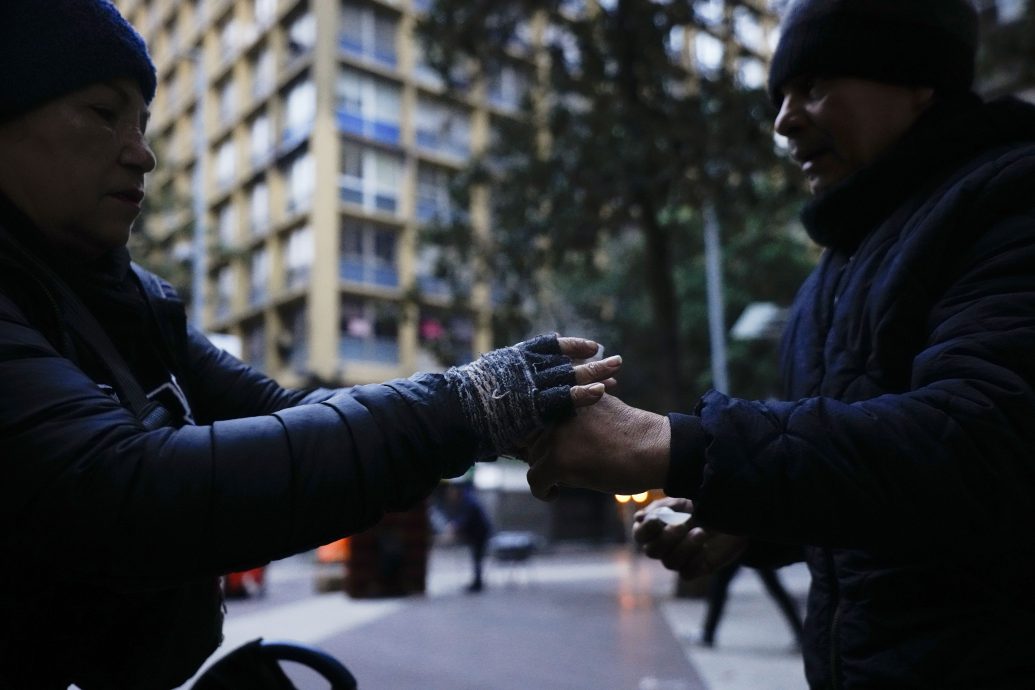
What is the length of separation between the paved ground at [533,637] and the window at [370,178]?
19098 mm

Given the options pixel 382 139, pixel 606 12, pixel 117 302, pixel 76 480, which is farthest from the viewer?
pixel 382 139

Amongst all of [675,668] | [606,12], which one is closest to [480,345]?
[606,12]

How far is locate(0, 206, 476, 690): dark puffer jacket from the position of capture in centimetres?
110

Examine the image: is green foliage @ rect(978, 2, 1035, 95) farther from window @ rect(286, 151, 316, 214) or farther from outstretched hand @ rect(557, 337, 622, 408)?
window @ rect(286, 151, 316, 214)

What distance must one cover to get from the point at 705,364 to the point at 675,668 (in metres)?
20.3

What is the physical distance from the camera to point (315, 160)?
30.7 meters

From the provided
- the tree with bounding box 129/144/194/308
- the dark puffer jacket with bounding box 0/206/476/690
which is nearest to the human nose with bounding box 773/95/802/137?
the dark puffer jacket with bounding box 0/206/476/690

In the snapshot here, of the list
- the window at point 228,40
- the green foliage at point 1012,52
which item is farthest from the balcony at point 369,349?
the green foliage at point 1012,52

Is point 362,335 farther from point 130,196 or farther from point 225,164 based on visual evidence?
point 130,196

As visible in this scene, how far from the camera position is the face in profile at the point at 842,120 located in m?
1.83

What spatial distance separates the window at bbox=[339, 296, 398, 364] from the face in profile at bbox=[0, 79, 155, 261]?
29497 mm

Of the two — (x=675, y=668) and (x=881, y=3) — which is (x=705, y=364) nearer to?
(x=675, y=668)

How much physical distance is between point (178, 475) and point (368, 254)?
3165 cm

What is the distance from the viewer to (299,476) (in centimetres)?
118
